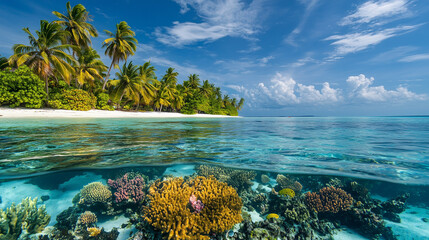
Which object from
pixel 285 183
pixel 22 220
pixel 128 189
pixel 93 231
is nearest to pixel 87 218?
pixel 93 231

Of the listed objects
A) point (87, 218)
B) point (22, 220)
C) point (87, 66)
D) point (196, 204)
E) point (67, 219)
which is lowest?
point (67, 219)

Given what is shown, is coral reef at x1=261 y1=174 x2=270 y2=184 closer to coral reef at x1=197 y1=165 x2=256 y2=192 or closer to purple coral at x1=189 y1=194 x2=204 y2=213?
coral reef at x1=197 y1=165 x2=256 y2=192

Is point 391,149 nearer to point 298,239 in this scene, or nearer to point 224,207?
point 298,239

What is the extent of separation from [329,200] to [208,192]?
3.55 meters

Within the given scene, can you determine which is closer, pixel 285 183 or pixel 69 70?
pixel 285 183

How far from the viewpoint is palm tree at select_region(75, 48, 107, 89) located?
24.3 meters

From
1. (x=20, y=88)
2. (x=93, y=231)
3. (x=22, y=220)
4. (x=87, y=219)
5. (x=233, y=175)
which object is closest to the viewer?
(x=22, y=220)

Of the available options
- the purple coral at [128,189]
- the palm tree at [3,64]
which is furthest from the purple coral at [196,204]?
the palm tree at [3,64]

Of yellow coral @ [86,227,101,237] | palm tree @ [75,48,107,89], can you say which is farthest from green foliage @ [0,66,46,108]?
yellow coral @ [86,227,101,237]

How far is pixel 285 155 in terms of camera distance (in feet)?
19.9

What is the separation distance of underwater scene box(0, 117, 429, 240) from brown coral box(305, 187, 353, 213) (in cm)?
3

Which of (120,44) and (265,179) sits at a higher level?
(120,44)

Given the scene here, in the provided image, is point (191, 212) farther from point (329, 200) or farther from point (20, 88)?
point (20, 88)

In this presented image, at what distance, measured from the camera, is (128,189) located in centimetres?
489
